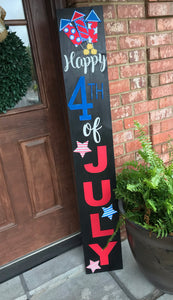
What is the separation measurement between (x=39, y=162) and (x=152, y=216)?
882 millimetres

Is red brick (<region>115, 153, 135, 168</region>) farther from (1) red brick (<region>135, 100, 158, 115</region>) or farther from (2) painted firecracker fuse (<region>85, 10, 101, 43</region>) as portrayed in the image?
(2) painted firecracker fuse (<region>85, 10, 101, 43</region>)

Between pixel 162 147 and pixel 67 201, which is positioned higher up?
pixel 162 147

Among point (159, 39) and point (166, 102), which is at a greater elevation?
point (159, 39)

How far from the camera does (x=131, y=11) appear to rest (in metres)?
1.49

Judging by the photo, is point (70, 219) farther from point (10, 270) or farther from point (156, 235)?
point (156, 235)

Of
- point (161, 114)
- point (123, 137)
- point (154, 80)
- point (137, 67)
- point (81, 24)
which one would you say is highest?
point (81, 24)

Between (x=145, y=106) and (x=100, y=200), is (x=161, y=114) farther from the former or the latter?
(x=100, y=200)

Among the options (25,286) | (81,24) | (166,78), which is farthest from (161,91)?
(25,286)

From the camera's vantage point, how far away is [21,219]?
1753mm

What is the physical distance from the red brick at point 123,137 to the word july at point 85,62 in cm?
50

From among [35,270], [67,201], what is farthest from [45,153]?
[35,270]

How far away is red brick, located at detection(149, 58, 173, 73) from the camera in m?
1.64

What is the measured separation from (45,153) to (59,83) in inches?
20.6

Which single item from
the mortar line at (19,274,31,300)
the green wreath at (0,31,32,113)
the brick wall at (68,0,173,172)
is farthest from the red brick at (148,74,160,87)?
the mortar line at (19,274,31,300)
